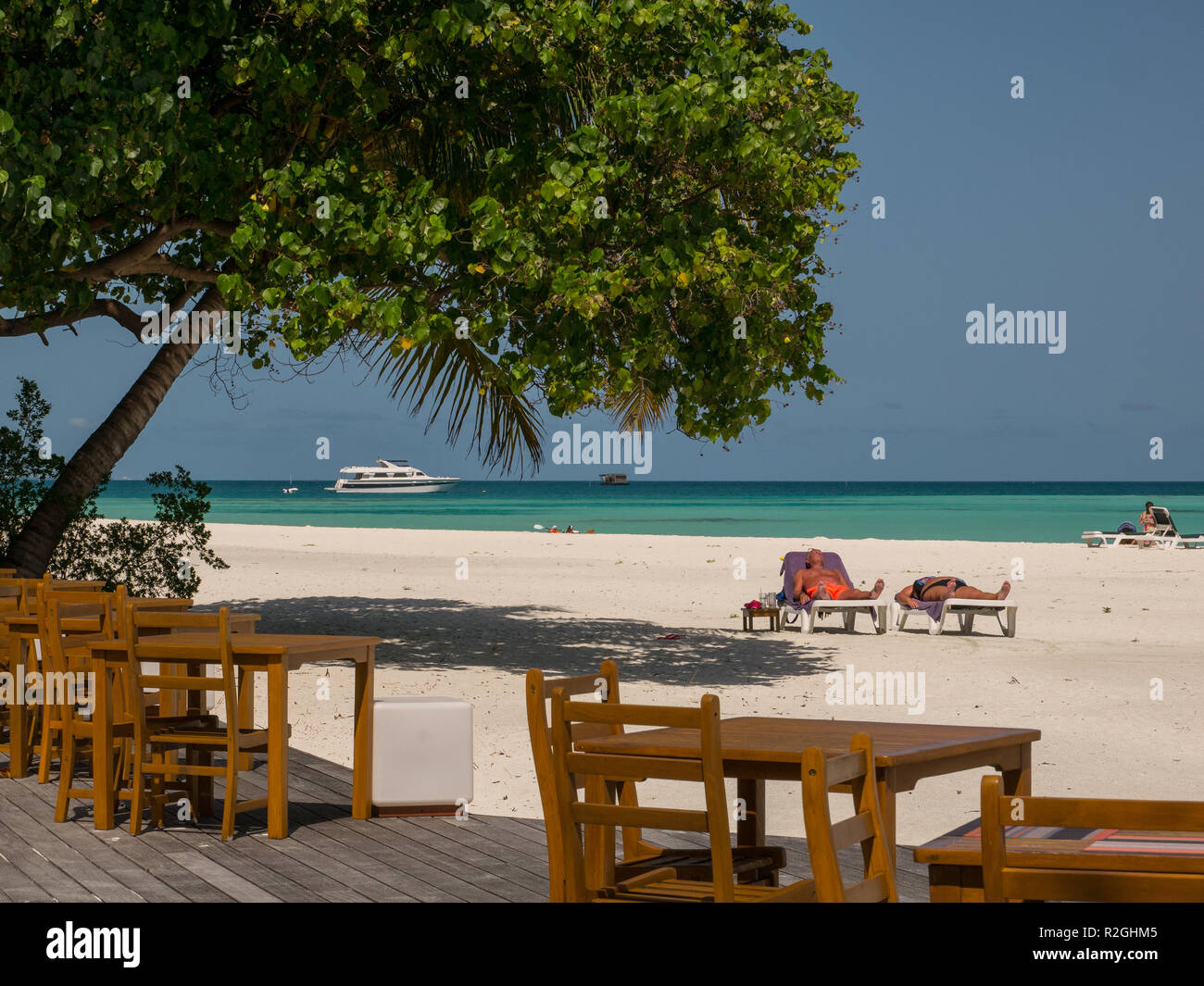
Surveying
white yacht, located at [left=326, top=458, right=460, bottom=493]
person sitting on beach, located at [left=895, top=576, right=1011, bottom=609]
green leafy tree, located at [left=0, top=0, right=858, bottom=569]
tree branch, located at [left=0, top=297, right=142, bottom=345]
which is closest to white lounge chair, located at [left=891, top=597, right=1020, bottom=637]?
person sitting on beach, located at [left=895, top=576, right=1011, bottom=609]

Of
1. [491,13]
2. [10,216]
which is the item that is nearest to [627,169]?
[491,13]

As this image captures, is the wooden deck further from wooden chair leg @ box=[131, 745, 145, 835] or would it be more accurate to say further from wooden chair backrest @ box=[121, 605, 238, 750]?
wooden chair backrest @ box=[121, 605, 238, 750]

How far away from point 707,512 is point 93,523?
60.5m

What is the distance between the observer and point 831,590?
15984mm

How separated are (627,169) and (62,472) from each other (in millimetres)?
6560

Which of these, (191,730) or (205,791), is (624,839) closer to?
(191,730)

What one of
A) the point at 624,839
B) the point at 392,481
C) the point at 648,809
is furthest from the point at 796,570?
the point at 392,481

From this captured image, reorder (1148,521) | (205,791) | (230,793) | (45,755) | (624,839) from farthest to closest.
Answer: (1148,521) < (45,755) < (205,791) < (230,793) < (624,839)

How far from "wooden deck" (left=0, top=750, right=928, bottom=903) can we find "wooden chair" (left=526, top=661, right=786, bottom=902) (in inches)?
27.9

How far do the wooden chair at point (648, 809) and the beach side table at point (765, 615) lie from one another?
12182 millimetres

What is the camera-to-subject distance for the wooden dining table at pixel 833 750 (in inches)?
135

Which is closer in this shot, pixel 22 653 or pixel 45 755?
pixel 45 755

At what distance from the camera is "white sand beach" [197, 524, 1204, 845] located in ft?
26.5

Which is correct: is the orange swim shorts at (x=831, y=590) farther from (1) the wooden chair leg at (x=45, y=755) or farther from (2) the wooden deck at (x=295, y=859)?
(1) the wooden chair leg at (x=45, y=755)
